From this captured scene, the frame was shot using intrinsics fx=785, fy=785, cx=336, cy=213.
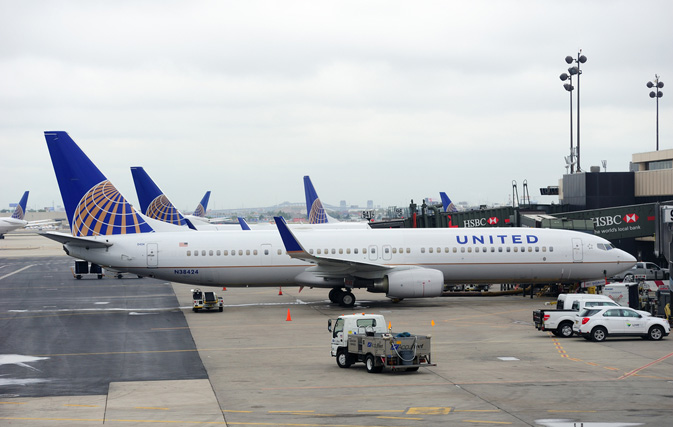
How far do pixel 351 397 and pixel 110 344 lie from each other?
15.4 meters

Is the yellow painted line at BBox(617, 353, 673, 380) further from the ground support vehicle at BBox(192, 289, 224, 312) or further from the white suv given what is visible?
the ground support vehicle at BBox(192, 289, 224, 312)

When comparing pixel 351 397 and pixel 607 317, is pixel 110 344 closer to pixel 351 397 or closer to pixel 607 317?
pixel 351 397

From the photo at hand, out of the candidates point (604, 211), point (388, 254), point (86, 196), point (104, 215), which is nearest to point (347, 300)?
point (388, 254)

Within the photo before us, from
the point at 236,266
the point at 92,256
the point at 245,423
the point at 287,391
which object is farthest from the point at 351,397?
the point at 92,256

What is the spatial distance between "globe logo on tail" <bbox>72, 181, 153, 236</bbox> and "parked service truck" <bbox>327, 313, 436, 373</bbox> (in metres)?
23.5

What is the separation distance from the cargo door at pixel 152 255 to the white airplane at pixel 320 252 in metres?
0.06

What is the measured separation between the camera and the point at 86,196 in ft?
154

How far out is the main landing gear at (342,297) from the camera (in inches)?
1866

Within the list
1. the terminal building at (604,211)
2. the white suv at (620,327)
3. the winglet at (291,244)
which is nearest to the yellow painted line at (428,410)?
the white suv at (620,327)

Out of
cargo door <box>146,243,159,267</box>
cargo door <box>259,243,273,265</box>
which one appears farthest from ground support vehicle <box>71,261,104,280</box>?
cargo door <box>259,243,273,265</box>

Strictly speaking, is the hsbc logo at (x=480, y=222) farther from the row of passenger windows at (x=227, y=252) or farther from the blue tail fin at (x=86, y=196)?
the blue tail fin at (x=86, y=196)

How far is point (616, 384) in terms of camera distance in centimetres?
2419

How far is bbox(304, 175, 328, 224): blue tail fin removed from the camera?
95812 mm

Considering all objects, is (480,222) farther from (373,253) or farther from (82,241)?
(82,241)
